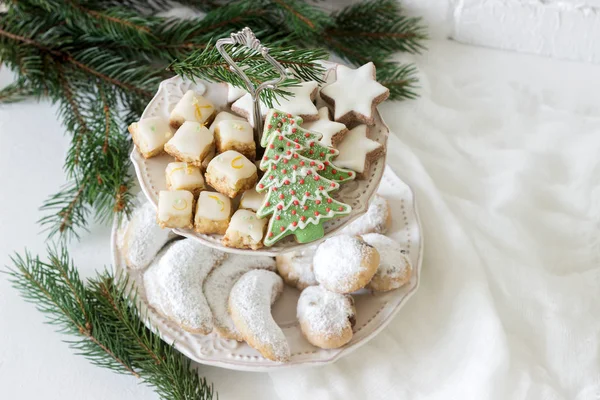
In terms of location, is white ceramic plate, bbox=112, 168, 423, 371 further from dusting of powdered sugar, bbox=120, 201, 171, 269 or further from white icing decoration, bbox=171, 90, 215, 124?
white icing decoration, bbox=171, 90, 215, 124

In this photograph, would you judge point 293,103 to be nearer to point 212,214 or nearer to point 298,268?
point 212,214

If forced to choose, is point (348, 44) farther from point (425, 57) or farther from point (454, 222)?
point (454, 222)

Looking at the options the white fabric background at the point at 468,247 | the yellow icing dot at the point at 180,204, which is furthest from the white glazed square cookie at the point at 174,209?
the white fabric background at the point at 468,247

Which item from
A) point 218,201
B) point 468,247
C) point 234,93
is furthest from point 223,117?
point 468,247

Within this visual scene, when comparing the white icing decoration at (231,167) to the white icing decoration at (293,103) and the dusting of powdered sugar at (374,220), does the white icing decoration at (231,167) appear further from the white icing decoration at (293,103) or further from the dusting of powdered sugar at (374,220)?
the dusting of powdered sugar at (374,220)

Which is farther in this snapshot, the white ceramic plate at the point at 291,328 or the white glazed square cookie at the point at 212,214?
the white ceramic plate at the point at 291,328

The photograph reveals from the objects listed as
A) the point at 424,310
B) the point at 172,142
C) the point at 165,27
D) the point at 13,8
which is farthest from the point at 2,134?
the point at 424,310

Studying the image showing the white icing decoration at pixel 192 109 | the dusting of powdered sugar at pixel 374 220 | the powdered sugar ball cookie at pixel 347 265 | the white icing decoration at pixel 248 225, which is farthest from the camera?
the dusting of powdered sugar at pixel 374 220
